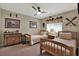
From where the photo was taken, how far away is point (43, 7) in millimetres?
1876

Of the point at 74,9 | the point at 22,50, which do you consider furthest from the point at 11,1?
the point at 74,9

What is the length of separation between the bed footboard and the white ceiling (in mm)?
649

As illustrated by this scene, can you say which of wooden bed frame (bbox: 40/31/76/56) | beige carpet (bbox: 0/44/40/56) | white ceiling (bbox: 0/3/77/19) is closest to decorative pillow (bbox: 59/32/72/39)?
wooden bed frame (bbox: 40/31/76/56)

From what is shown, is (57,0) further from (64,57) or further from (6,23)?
(6,23)

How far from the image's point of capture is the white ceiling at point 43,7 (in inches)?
70.5

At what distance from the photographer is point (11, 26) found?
2129 millimetres

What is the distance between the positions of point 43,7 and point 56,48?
3.18ft

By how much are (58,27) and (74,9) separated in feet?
1.69

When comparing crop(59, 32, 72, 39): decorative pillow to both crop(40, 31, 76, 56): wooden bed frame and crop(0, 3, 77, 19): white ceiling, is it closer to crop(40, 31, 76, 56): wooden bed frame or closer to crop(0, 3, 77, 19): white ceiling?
crop(40, 31, 76, 56): wooden bed frame

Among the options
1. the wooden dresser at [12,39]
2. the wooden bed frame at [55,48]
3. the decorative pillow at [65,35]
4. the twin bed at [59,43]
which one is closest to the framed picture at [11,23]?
the wooden dresser at [12,39]

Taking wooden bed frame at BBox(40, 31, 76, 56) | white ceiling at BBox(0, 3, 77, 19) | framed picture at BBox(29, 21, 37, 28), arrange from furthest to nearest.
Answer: framed picture at BBox(29, 21, 37, 28) → white ceiling at BBox(0, 3, 77, 19) → wooden bed frame at BBox(40, 31, 76, 56)

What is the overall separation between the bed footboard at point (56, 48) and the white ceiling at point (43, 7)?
649 millimetres

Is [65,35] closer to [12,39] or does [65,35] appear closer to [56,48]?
[56,48]

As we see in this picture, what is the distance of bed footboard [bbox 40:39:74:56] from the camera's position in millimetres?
1625
